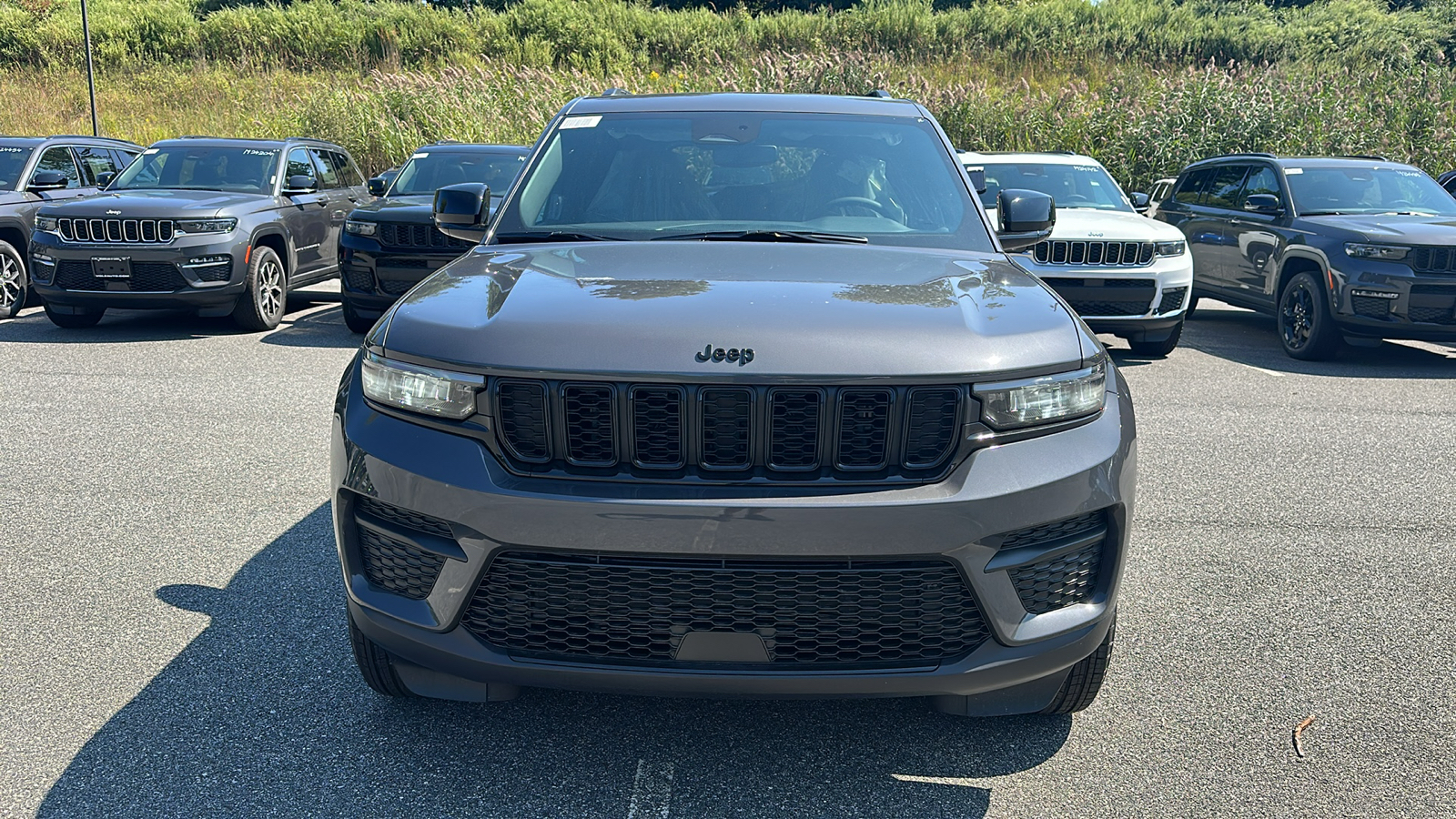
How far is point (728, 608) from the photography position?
245cm

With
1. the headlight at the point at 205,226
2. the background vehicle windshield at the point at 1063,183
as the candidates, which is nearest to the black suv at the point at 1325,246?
the background vehicle windshield at the point at 1063,183

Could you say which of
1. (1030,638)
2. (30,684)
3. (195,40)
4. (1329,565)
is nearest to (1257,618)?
(1329,565)

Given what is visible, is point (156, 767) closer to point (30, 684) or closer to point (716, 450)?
point (30, 684)

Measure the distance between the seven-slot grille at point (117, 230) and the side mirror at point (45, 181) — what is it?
5.88ft

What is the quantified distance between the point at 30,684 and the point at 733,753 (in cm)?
209

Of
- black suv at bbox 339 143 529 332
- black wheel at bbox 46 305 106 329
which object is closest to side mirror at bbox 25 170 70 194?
black wheel at bbox 46 305 106 329

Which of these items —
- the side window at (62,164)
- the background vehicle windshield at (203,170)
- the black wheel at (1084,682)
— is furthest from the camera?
the side window at (62,164)

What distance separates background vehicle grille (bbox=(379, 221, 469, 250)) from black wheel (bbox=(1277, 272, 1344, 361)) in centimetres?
742

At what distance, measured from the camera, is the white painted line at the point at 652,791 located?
8.69 feet

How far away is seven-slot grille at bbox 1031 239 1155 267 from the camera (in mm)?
9250

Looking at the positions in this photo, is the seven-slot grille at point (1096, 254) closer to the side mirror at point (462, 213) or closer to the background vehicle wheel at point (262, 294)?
the side mirror at point (462, 213)

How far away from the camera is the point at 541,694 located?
10.6ft

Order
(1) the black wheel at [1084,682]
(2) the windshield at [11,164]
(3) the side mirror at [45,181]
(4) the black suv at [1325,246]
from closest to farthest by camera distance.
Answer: (1) the black wheel at [1084,682]
(4) the black suv at [1325,246]
(3) the side mirror at [45,181]
(2) the windshield at [11,164]

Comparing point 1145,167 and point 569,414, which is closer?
point 569,414
